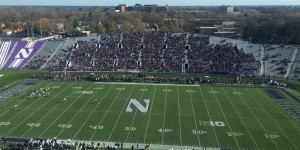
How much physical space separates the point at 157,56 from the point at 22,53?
25434 mm

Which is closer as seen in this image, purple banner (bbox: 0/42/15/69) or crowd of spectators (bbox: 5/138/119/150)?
crowd of spectators (bbox: 5/138/119/150)

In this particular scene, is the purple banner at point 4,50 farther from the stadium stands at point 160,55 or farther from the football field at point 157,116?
→ the football field at point 157,116

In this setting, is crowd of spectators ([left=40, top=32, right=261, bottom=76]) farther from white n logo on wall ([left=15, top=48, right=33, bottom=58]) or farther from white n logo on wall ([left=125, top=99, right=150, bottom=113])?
white n logo on wall ([left=125, top=99, right=150, bottom=113])

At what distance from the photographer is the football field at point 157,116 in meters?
26.1

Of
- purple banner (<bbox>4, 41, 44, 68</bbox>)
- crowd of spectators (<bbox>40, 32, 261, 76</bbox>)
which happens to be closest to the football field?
crowd of spectators (<bbox>40, 32, 261, 76</bbox>)

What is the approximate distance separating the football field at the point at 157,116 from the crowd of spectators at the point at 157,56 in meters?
10.1

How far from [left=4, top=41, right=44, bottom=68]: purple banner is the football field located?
17473 mm

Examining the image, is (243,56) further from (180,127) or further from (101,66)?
(180,127)

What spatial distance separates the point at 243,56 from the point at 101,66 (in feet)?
78.3

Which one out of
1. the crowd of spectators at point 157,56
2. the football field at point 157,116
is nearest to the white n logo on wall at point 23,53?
the crowd of spectators at point 157,56

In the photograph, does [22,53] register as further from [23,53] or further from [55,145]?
[55,145]

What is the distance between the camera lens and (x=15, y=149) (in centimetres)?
2355

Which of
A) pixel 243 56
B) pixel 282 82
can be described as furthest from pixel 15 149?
pixel 243 56

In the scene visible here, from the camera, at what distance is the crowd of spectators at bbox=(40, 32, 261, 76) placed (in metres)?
51.6
